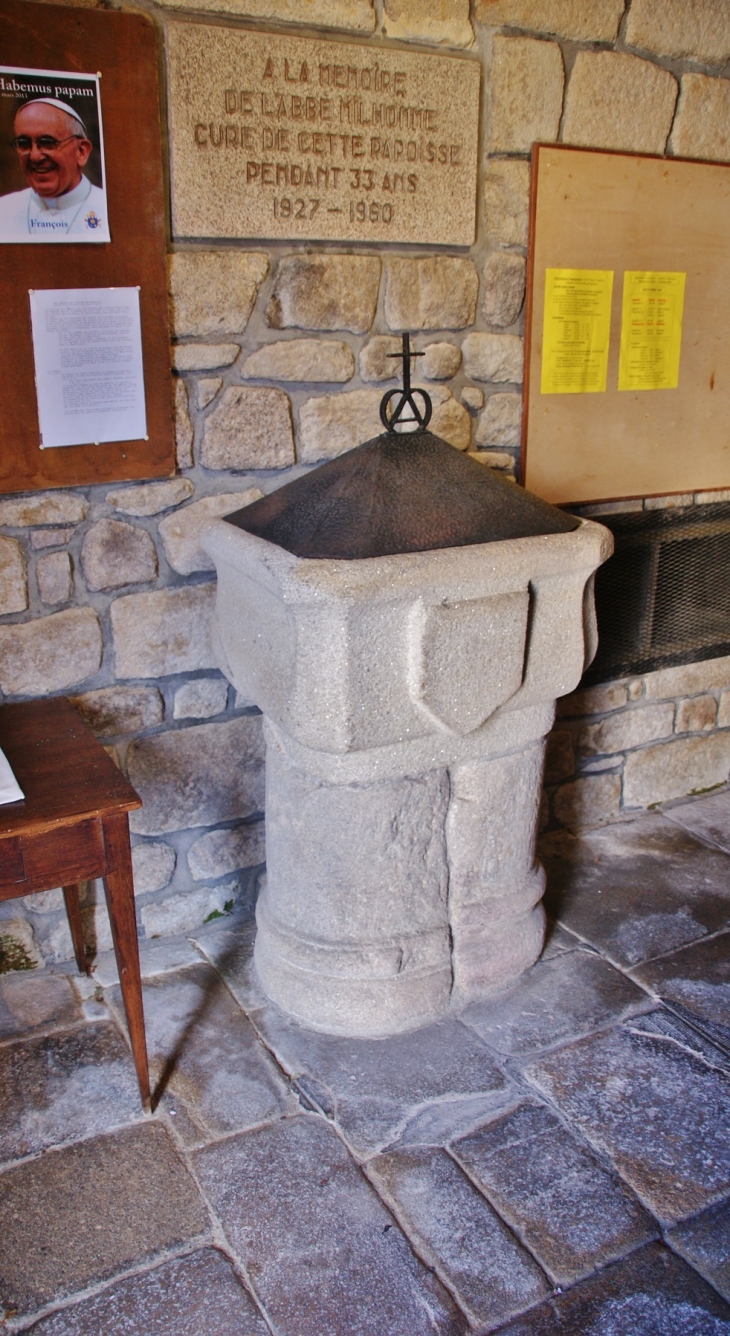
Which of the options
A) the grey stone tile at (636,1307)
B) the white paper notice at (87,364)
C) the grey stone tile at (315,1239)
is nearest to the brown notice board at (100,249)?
the white paper notice at (87,364)

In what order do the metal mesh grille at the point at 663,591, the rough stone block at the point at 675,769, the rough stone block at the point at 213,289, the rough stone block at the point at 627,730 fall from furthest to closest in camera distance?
the rough stone block at the point at 675,769 → the rough stone block at the point at 627,730 → the metal mesh grille at the point at 663,591 → the rough stone block at the point at 213,289

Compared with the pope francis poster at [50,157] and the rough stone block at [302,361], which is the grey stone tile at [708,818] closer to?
the rough stone block at [302,361]

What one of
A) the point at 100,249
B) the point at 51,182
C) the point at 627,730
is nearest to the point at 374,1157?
the point at 627,730

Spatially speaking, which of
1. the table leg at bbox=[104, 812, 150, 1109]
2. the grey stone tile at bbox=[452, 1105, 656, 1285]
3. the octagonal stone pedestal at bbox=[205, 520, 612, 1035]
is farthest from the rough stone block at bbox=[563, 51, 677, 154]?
the grey stone tile at bbox=[452, 1105, 656, 1285]

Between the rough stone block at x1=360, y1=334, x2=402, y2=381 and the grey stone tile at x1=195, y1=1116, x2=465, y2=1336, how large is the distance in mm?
1619

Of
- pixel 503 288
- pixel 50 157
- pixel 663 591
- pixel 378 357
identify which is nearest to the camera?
pixel 50 157

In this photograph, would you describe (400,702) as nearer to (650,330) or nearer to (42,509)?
(42,509)

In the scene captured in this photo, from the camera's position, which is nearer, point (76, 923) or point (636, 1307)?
point (636, 1307)

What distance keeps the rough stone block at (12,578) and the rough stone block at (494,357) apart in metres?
1.14

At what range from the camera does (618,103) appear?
8.38ft

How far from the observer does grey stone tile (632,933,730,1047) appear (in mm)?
2242

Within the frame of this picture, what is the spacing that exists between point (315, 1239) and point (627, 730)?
178 cm

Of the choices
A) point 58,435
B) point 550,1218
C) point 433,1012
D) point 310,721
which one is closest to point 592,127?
point 58,435

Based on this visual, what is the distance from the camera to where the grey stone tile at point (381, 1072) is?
196 centimetres
